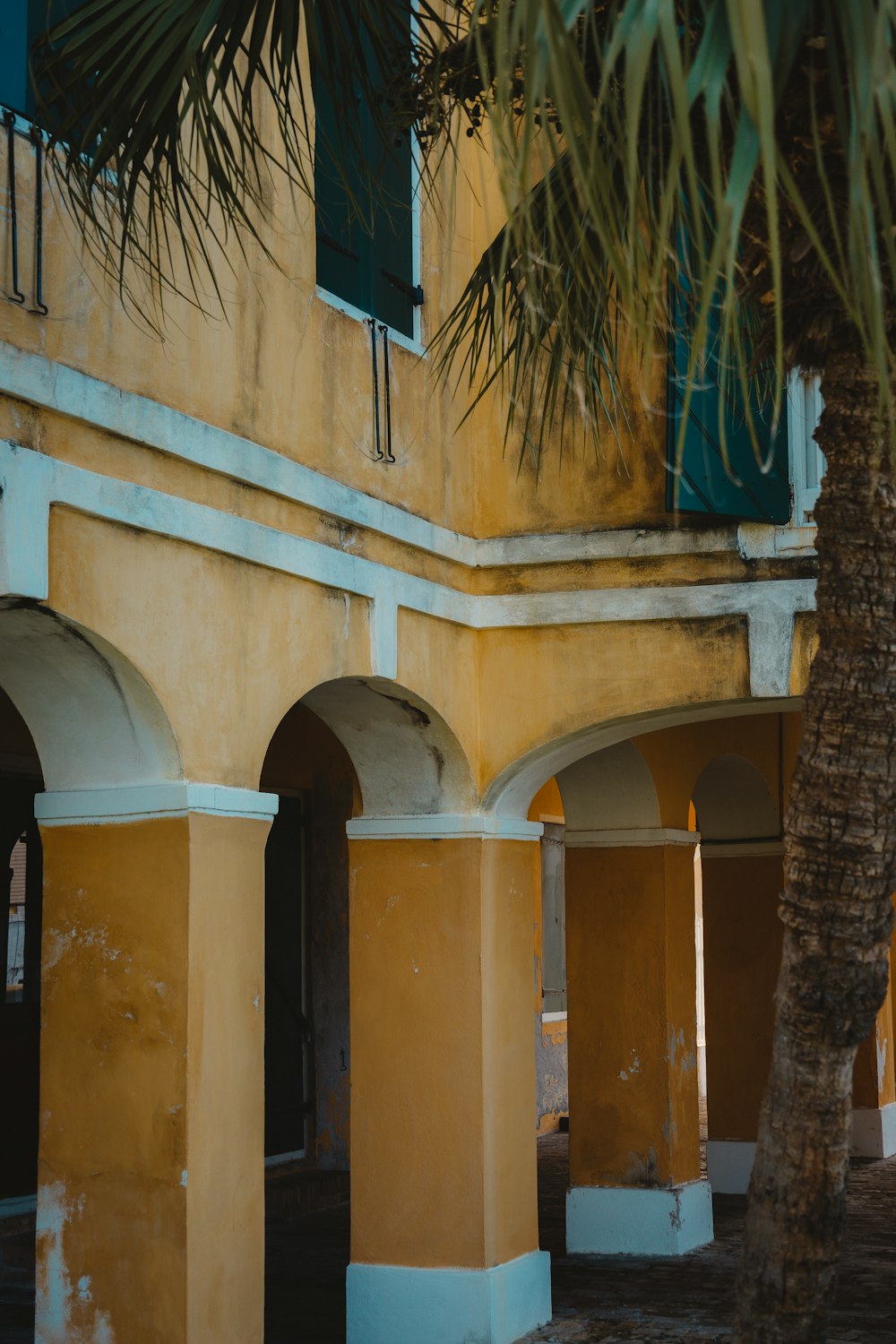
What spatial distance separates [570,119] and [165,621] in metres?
3.65

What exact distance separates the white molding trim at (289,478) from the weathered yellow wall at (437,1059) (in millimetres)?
1548

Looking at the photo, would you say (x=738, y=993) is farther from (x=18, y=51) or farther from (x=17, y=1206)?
(x=18, y=51)

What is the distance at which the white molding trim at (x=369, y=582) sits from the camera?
551cm

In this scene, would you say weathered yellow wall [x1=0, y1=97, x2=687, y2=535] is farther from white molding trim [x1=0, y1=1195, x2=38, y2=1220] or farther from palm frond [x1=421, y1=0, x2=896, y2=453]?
white molding trim [x1=0, y1=1195, x2=38, y2=1220]

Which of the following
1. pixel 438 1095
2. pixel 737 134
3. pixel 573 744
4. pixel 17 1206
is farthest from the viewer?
pixel 17 1206

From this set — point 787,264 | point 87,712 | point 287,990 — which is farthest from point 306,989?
point 787,264

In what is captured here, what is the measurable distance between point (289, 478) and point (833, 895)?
143 inches

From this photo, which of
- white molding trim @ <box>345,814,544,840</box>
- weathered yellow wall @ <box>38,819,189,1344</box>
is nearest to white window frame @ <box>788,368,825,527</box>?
white molding trim @ <box>345,814,544,840</box>

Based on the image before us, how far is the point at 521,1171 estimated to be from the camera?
8633mm

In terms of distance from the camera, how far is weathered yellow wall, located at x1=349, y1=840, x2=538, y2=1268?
27.1ft

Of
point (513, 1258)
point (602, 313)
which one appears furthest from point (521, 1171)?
point (602, 313)

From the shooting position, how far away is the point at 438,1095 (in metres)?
8.34

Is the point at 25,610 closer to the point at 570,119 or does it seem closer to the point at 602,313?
the point at 602,313

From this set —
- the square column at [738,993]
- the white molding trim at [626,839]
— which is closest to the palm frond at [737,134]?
the white molding trim at [626,839]
